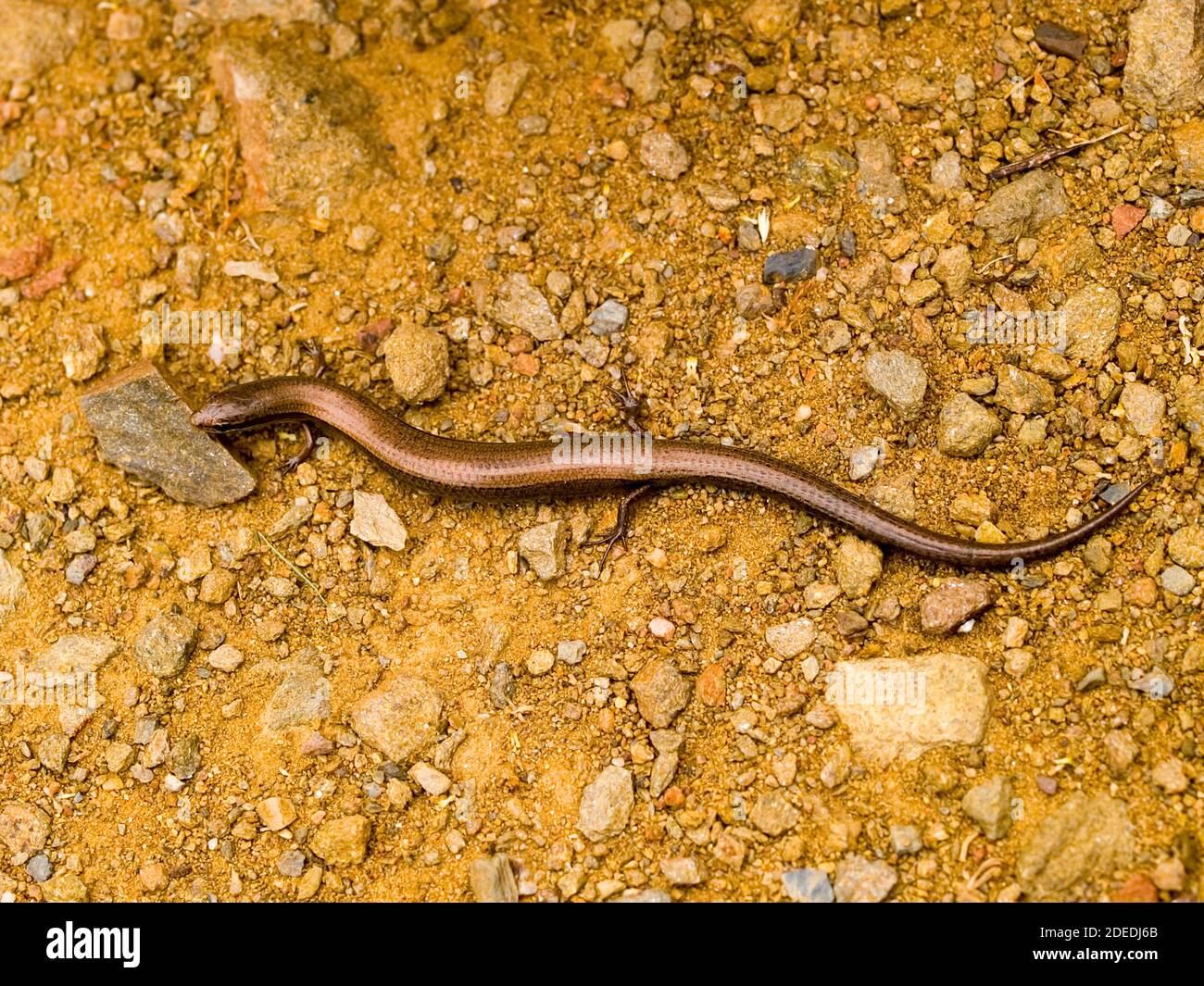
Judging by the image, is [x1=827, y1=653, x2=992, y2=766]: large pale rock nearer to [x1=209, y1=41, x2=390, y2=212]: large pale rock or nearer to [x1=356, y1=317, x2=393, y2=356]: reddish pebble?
[x1=356, y1=317, x2=393, y2=356]: reddish pebble

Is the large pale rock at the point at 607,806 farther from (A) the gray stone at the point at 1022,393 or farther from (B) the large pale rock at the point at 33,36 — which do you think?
(B) the large pale rock at the point at 33,36

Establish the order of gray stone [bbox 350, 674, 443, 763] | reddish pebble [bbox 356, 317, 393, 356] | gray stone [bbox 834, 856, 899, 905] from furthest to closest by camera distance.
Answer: reddish pebble [bbox 356, 317, 393, 356] → gray stone [bbox 350, 674, 443, 763] → gray stone [bbox 834, 856, 899, 905]

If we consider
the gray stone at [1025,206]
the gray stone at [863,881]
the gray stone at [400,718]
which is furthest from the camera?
the gray stone at [1025,206]

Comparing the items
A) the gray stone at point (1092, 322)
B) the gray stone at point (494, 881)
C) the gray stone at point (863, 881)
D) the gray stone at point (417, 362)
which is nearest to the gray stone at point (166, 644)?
the gray stone at point (417, 362)

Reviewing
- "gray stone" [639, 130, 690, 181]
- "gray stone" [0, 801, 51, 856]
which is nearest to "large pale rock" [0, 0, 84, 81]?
"gray stone" [639, 130, 690, 181]

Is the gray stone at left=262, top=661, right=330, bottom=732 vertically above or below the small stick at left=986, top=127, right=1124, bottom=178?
below

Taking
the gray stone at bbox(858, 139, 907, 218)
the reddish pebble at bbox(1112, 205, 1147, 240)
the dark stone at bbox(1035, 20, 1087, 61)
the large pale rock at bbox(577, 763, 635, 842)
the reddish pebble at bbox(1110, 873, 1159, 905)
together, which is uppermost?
the dark stone at bbox(1035, 20, 1087, 61)

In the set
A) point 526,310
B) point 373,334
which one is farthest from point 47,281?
point 526,310
